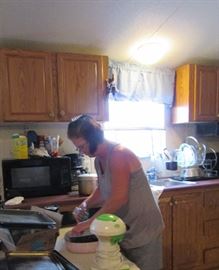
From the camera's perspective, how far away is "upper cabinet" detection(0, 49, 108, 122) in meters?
2.21

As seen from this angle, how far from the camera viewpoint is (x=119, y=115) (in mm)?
3029

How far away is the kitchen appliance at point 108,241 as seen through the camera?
870 mm

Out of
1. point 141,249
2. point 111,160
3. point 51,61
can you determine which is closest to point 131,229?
point 141,249

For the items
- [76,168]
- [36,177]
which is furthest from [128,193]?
[76,168]

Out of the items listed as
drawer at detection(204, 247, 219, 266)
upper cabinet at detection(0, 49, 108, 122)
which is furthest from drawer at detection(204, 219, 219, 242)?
upper cabinet at detection(0, 49, 108, 122)

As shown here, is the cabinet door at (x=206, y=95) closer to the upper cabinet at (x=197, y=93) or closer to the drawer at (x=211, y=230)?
the upper cabinet at (x=197, y=93)

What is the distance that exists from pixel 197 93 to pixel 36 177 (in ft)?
6.01

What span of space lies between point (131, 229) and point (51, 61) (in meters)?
1.53

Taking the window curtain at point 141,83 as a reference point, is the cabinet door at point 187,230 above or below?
below

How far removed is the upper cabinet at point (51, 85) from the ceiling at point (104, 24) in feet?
0.51

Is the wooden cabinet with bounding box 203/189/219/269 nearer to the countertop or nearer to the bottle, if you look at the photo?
the bottle

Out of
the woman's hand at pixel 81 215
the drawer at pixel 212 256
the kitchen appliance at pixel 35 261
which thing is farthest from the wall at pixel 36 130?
the kitchen appliance at pixel 35 261

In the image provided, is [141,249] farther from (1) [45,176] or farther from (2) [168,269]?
(2) [168,269]

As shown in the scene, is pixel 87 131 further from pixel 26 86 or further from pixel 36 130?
pixel 36 130
